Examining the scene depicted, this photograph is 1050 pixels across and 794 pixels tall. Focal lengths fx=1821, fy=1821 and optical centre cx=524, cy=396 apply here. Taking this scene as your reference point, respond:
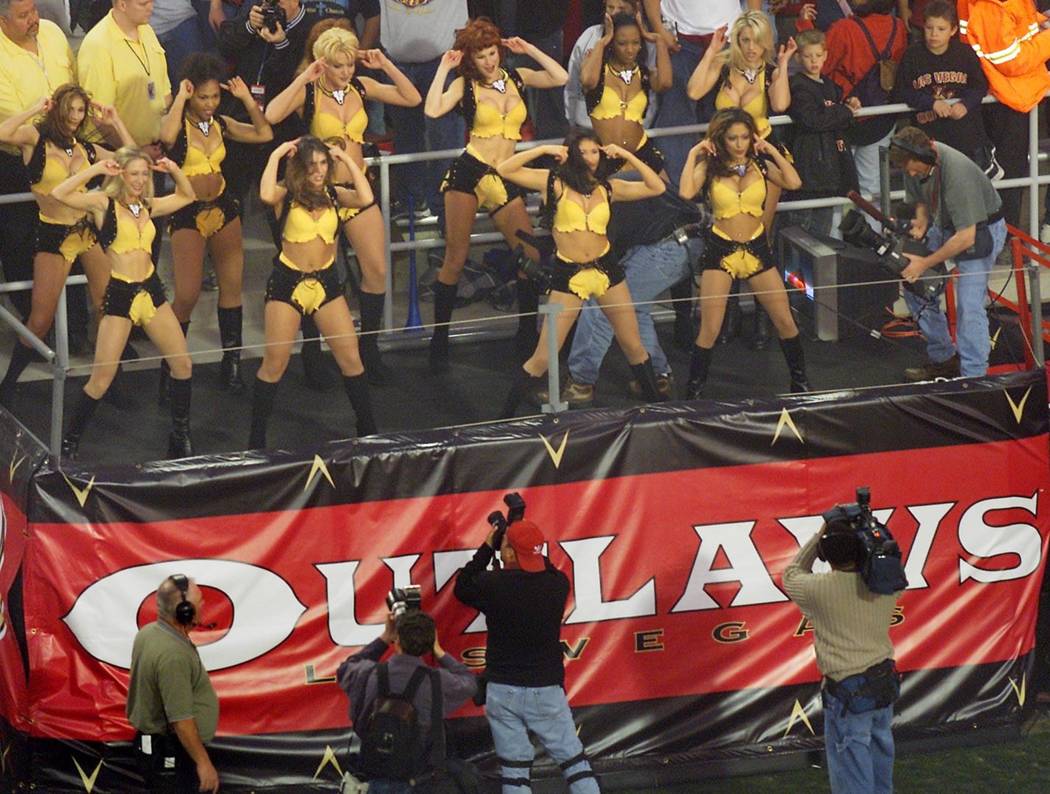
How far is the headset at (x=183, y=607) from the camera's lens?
26.2 feet

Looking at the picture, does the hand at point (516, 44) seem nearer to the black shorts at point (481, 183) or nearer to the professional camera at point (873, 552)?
the black shorts at point (481, 183)

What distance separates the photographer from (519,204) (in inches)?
429

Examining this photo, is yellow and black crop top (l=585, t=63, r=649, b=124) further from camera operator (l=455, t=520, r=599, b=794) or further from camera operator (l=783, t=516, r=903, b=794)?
camera operator (l=783, t=516, r=903, b=794)

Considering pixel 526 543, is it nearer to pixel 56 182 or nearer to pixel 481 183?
pixel 481 183

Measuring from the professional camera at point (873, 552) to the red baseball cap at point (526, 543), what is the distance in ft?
4.08

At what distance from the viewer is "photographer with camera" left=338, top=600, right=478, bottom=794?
7547 millimetres

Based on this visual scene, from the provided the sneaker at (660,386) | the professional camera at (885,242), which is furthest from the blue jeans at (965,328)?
the sneaker at (660,386)

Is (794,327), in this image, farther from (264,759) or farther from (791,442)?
(264,759)

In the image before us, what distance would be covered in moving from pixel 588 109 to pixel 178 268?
2.70 meters

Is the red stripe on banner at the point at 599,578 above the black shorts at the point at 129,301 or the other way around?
the other way around

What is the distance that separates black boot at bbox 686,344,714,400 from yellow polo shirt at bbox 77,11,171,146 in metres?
3.60

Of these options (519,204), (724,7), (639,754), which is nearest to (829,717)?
(639,754)

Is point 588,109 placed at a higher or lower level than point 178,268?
higher

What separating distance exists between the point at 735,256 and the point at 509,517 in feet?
8.58
